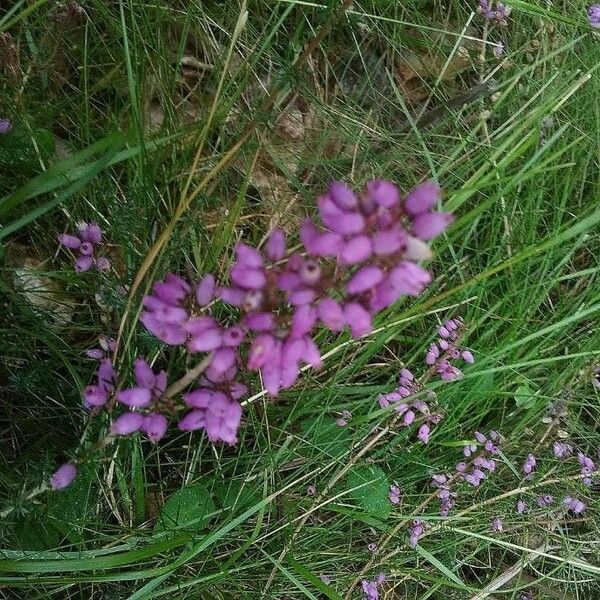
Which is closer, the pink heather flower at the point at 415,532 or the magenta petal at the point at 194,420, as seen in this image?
the magenta petal at the point at 194,420

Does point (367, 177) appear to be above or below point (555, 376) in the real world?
above

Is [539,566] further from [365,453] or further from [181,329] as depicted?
[181,329]

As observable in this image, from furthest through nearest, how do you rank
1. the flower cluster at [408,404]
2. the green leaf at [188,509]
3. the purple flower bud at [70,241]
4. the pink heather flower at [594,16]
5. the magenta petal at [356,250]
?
the pink heather flower at [594,16] → the flower cluster at [408,404] → the green leaf at [188,509] → the purple flower bud at [70,241] → the magenta petal at [356,250]

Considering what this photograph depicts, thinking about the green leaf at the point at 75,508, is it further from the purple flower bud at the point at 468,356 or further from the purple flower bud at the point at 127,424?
the purple flower bud at the point at 468,356

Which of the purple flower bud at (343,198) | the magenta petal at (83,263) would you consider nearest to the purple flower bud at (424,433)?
the magenta petal at (83,263)

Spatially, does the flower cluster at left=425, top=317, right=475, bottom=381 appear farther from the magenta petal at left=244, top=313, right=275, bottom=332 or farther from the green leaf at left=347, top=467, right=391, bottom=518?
the magenta petal at left=244, top=313, right=275, bottom=332

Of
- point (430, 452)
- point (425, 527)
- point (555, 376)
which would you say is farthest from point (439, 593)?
point (555, 376)

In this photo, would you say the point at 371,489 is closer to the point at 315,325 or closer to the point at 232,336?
the point at 315,325
